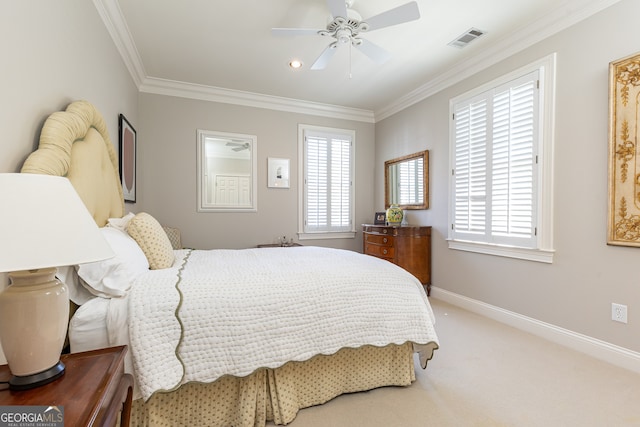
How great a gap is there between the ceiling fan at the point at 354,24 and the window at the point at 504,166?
1.27 metres

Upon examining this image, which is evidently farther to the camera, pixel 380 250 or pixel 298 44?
pixel 380 250

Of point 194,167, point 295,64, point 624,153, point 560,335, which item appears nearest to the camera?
point 624,153

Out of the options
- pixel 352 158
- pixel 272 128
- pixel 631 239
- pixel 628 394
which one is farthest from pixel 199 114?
pixel 628 394

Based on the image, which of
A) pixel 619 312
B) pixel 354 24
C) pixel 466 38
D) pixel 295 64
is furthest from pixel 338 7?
pixel 619 312

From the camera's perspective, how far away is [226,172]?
13.4 feet

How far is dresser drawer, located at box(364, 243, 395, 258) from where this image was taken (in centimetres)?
381

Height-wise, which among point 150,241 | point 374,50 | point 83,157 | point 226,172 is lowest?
point 150,241

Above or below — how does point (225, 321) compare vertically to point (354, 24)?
below

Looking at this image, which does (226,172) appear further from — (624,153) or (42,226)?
(624,153)

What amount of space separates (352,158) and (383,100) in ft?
3.17

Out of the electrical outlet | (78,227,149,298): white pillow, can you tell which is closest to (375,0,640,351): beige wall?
the electrical outlet

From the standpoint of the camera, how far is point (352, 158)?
481cm

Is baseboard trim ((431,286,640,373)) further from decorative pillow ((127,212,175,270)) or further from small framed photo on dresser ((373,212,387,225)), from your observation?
decorative pillow ((127,212,175,270))

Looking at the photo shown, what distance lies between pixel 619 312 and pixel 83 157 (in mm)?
3633
